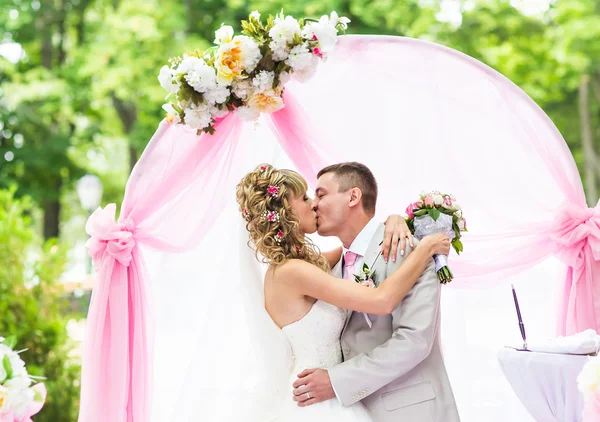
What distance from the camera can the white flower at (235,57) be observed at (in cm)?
349

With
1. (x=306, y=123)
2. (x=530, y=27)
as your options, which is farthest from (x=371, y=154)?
(x=530, y=27)

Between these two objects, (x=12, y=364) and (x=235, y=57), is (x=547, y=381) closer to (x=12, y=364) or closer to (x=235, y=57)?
(x=235, y=57)

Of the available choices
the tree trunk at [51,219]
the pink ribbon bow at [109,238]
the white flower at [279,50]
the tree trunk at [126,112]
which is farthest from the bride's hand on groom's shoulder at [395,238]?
the tree trunk at [126,112]

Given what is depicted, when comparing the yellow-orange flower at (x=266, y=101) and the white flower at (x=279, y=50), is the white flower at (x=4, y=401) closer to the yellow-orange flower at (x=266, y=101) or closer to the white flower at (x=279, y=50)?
the yellow-orange flower at (x=266, y=101)

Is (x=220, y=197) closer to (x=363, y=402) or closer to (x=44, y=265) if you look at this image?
(x=363, y=402)

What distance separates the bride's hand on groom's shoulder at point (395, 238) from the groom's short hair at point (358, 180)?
204 mm

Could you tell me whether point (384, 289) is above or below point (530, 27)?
below

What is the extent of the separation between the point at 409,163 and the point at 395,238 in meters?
0.95

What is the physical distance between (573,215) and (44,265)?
4689 millimetres

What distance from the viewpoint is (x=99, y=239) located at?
383cm

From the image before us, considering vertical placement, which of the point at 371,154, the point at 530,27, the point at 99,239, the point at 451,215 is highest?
the point at 530,27

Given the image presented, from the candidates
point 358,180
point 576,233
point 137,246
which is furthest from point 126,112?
point 576,233

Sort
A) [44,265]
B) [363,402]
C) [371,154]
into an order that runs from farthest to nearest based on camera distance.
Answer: [44,265], [371,154], [363,402]

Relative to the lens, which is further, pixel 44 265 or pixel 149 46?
pixel 149 46
